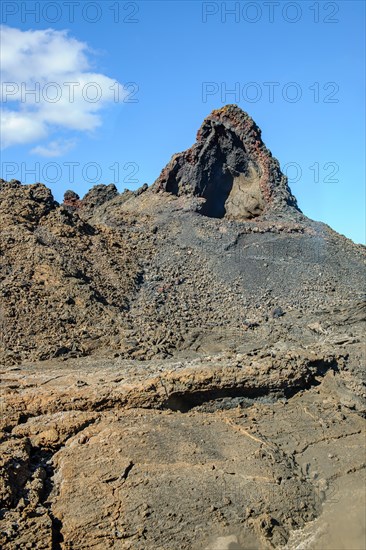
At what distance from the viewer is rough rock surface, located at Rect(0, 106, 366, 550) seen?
7.99 m

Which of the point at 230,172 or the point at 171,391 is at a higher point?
the point at 230,172

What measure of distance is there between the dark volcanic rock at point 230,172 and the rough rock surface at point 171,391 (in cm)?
342

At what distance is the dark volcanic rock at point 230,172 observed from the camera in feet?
72.6

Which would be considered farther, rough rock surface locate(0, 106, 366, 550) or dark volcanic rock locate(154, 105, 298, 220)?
dark volcanic rock locate(154, 105, 298, 220)

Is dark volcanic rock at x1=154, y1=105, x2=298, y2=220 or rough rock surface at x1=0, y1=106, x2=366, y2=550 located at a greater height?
dark volcanic rock at x1=154, y1=105, x2=298, y2=220

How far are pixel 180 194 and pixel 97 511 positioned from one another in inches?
597

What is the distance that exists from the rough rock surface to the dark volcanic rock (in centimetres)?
342

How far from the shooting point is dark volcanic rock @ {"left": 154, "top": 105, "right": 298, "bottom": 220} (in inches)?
872

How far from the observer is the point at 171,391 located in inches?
380

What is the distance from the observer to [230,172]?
23141mm

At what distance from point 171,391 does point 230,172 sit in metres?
14.6

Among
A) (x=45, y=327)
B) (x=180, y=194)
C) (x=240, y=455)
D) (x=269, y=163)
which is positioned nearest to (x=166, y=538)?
(x=240, y=455)

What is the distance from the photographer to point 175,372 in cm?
995

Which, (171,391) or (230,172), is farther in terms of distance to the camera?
(230,172)
